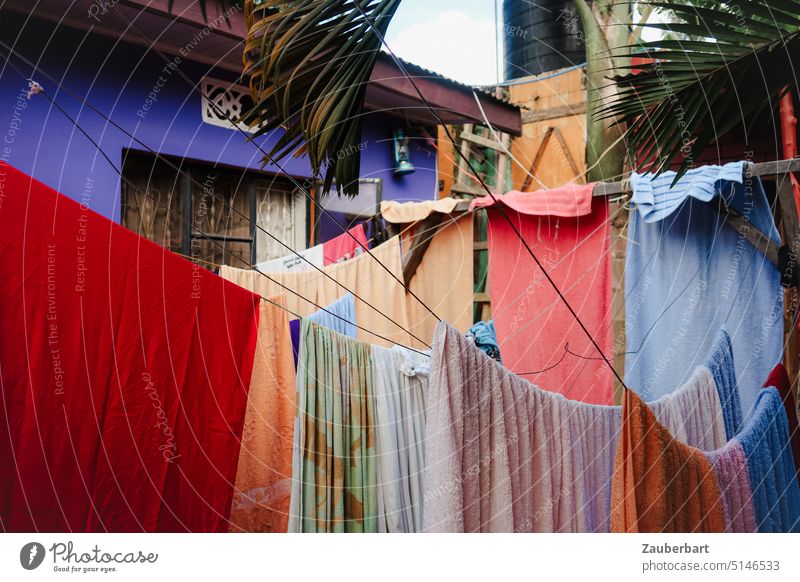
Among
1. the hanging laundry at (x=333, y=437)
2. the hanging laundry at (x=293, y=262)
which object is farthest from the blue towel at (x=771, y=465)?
the hanging laundry at (x=293, y=262)

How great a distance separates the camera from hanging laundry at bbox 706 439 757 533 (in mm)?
1698

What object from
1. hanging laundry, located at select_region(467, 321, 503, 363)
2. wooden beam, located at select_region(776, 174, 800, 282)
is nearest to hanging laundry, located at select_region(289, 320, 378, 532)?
hanging laundry, located at select_region(467, 321, 503, 363)

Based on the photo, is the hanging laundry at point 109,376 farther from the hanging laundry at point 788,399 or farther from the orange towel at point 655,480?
the hanging laundry at point 788,399

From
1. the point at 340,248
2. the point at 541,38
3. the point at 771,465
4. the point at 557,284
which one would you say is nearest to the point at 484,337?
the point at 557,284

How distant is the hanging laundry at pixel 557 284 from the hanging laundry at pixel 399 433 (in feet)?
2.05

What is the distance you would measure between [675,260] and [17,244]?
184 centimetres

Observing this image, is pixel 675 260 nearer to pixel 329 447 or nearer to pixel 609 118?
pixel 609 118

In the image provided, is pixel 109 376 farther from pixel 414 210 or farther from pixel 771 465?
pixel 771 465

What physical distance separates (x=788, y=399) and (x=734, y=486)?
15.9 inches

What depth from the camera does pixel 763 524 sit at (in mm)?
1853

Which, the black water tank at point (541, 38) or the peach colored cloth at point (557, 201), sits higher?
the black water tank at point (541, 38)

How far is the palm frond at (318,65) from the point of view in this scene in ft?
5.83

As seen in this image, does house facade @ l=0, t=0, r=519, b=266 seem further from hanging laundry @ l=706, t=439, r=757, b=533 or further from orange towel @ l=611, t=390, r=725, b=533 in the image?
hanging laundry @ l=706, t=439, r=757, b=533

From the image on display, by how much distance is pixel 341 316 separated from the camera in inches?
97.7
